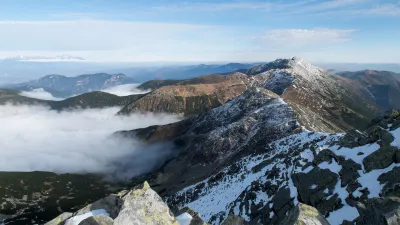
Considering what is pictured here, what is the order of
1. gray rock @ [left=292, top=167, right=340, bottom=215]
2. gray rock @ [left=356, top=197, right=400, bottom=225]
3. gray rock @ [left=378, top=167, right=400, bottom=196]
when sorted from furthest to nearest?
gray rock @ [left=292, top=167, right=340, bottom=215] → gray rock @ [left=378, top=167, right=400, bottom=196] → gray rock @ [left=356, top=197, right=400, bottom=225]

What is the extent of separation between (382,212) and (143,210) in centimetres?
1891

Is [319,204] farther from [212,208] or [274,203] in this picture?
[212,208]

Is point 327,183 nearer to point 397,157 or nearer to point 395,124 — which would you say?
point 397,157

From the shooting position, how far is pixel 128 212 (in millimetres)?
24781

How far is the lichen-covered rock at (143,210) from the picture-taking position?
2461 cm

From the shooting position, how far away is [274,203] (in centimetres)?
6850

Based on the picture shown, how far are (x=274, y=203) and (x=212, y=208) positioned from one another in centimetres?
3279

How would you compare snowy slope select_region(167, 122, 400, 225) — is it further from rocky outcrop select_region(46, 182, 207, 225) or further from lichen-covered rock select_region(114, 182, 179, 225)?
rocky outcrop select_region(46, 182, 207, 225)

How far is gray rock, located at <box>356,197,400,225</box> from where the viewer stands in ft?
78.1

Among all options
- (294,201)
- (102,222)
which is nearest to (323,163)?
(294,201)

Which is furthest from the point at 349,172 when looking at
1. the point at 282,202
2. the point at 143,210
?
the point at 143,210

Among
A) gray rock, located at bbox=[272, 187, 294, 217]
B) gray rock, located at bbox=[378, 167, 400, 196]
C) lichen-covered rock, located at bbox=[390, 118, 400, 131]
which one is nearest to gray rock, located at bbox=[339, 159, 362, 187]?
gray rock, located at bbox=[378, 167, 400, 196]

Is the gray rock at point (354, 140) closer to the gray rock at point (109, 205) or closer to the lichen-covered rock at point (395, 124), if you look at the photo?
the lichen-covered rock at point (395, 124)

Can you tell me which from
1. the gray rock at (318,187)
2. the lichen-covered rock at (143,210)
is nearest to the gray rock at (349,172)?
the gray rock at (318,187)
